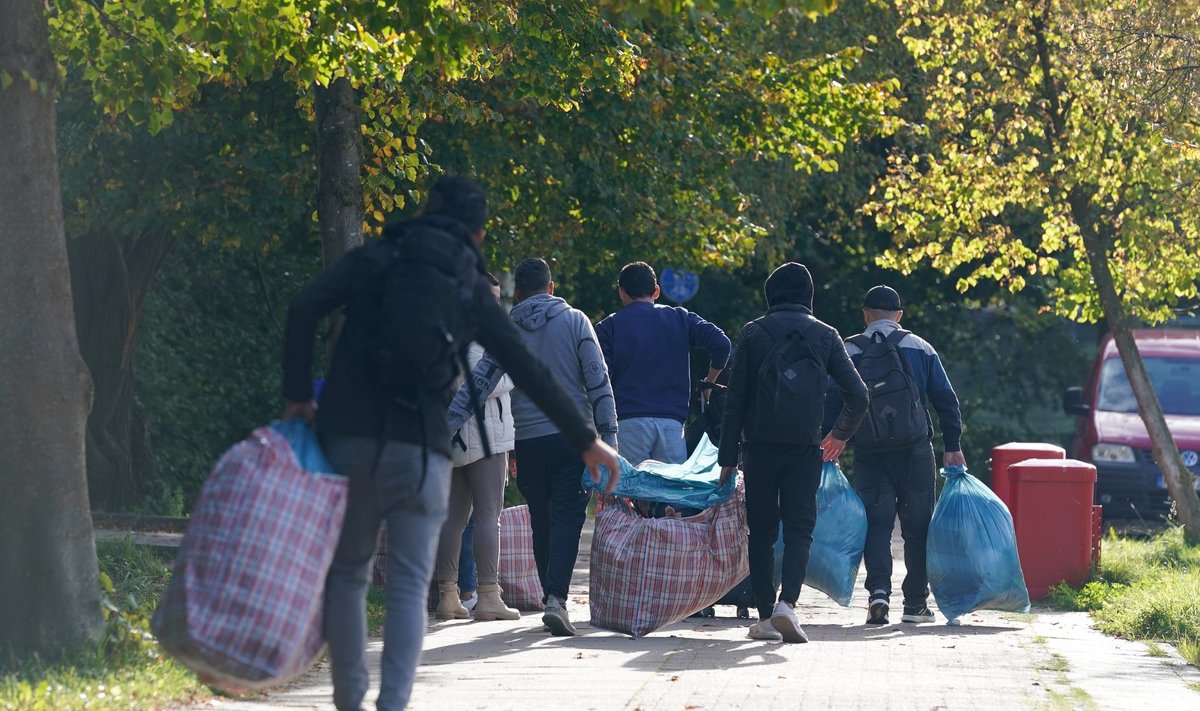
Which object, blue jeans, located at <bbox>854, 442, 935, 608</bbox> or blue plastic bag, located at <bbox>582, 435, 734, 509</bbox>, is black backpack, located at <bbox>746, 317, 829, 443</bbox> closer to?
blue plastic bag, located at <bbox>582, 435, 734, 509</bbox>

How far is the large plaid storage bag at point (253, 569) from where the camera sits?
467cm

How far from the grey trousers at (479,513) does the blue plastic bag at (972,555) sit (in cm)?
247

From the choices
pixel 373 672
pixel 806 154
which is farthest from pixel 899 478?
pixel 806 154

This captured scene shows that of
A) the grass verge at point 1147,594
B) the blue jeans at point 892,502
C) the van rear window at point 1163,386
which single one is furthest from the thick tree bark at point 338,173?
the van rear window at point 1163,386

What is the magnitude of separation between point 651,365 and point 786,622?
1.59 meters

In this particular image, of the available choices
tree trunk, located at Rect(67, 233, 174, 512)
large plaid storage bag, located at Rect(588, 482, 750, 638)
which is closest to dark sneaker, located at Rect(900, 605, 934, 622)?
large plaid storage bag, located at Rect(588, 482, 750, 638)

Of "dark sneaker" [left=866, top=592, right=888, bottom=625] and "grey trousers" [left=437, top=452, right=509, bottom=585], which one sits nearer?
"grey trousers" [left=437, top=452, right=509, bottom=585]

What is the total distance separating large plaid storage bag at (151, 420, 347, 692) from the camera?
467 centimetres

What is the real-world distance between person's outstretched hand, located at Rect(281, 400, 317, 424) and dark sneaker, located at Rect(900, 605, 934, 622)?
583 centimetres

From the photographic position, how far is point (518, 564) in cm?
1022

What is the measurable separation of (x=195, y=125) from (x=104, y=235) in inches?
112

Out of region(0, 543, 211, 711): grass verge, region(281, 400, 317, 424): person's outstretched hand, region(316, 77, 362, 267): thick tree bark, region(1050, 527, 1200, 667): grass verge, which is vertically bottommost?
region(1050, 527, 1200, 667): grass verge

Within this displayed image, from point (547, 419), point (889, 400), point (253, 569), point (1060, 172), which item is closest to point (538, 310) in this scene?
point (547, 419)

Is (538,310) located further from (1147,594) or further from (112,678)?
(1147,594)
